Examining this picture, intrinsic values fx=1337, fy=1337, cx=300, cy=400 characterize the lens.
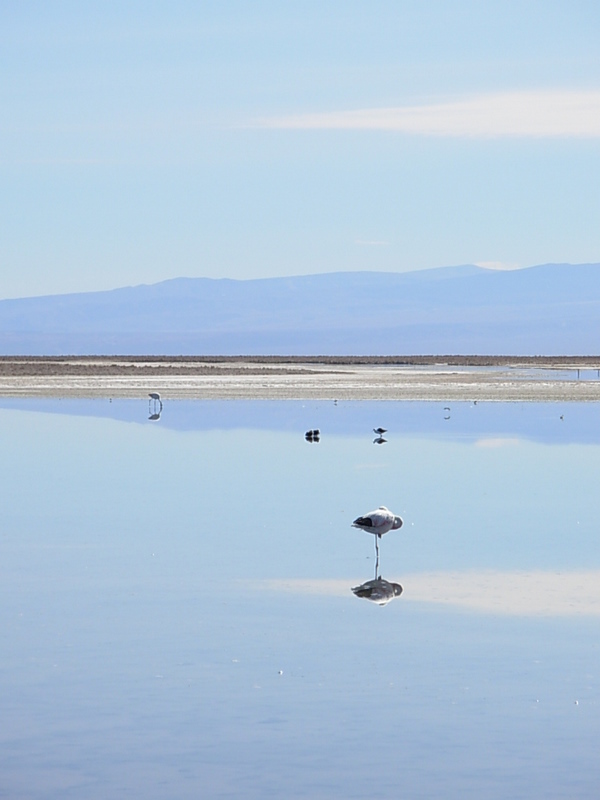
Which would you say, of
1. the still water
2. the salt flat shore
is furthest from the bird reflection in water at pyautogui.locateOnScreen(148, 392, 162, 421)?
the still water

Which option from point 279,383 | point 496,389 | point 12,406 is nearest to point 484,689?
point 12,406

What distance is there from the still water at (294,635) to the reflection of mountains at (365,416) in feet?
33.8

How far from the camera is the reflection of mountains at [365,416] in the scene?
3250 centimetres

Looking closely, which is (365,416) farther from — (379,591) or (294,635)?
(294,635)

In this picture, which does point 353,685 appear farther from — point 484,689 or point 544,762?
point 544,762

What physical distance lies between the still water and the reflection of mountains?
33.8ft

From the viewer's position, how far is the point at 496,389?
186 feet

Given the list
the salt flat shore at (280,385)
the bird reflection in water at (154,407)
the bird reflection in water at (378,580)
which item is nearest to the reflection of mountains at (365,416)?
the bird reflection in water at (154,407)

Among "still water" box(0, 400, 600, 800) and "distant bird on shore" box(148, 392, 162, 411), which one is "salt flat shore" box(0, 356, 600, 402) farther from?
"still water" box(0, 400, 600, 800)

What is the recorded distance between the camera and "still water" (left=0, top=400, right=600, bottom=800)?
7723 mm

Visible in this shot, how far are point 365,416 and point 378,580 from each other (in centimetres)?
2632

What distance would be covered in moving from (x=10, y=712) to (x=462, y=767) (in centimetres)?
292

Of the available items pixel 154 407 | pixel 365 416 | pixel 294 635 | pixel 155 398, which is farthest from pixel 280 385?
pixel 294 635

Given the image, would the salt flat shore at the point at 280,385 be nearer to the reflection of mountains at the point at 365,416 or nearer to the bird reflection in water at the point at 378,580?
the reflection of mountains at the point at 365,416
